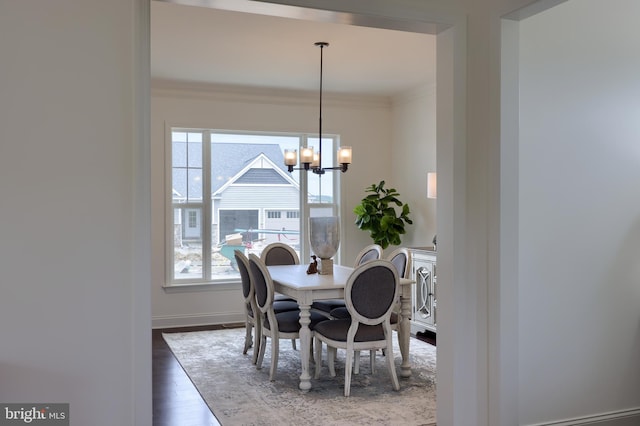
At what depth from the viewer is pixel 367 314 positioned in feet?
13.5

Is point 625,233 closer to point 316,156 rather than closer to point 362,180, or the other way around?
point 316,156

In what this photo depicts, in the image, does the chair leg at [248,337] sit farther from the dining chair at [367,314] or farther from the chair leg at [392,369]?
the chair leg at [392,369]

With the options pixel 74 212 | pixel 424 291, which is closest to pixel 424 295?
pixel 424 291

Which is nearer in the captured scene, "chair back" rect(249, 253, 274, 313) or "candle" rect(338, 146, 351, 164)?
"chair back" rect(249, 253, 274, 313)

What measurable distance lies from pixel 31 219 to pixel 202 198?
4.30 m

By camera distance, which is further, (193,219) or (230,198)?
(230,198)

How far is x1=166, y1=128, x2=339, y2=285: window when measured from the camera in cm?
659

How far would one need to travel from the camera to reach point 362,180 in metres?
7.29

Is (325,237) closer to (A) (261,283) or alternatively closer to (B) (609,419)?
(A) (261,283)

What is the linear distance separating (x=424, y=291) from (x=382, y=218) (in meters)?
1.16

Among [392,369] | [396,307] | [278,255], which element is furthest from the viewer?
[278,255]

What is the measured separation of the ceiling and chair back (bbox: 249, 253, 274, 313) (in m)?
1.77

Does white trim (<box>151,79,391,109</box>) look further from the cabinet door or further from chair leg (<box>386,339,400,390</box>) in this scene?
chair leg (<box>386,339,400,390</box>)

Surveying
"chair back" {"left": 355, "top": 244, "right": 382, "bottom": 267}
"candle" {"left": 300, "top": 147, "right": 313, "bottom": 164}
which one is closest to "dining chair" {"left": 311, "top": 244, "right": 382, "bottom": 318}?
"chair back" {"left": 355, "top": 244, "right": 382, "bottom": 267}
